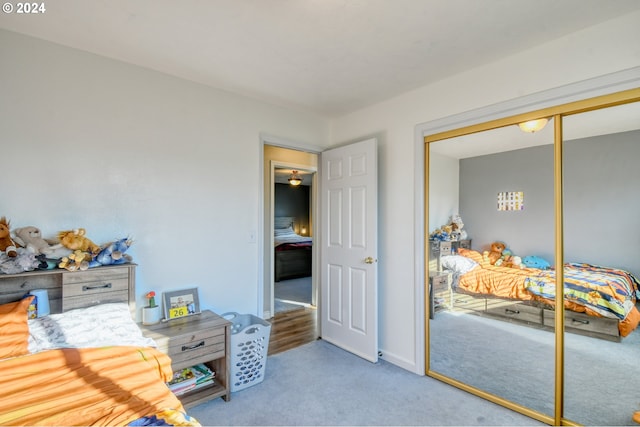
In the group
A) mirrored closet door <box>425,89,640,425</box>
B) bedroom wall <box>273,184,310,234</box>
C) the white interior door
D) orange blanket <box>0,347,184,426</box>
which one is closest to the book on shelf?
orange blanket <box>0,347,184,426</box>

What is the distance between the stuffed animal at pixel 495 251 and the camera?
→ 234 cm

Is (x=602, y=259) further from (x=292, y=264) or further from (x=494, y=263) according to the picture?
(x=292, y=264)

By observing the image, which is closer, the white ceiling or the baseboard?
the white ceiling

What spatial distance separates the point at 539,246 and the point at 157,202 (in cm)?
282

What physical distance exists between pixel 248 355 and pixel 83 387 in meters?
1.41

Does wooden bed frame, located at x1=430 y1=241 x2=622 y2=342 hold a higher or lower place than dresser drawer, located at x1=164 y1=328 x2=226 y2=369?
higher

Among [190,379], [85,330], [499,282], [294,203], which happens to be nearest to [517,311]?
[499,282]

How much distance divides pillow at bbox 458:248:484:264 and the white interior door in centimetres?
73

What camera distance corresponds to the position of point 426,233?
2.68 m

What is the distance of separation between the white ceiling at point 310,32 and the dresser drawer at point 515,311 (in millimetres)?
1797

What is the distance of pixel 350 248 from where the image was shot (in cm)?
311

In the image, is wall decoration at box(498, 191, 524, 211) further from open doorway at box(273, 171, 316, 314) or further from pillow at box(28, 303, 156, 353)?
pillow at box(28, 303, 156, 353)

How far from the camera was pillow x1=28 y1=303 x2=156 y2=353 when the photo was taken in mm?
1414

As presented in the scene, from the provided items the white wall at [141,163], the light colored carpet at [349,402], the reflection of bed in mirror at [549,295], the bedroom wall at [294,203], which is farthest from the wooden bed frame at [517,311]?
the bedroom wall at [294,203]
